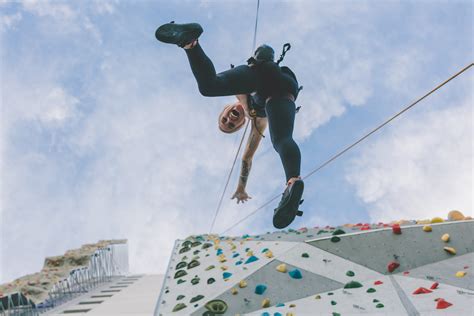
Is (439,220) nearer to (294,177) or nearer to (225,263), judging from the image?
(225,263)

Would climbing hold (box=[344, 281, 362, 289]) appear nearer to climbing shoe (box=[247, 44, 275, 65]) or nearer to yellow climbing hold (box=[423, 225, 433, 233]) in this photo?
yellow climbing hold (box=[423, 225, 433, 233])

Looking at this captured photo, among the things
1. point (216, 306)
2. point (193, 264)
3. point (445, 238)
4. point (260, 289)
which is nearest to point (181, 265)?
point (193, 264)

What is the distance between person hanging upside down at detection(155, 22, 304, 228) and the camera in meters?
2.63

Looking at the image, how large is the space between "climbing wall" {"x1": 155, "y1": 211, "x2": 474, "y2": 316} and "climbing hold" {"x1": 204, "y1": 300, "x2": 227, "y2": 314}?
0.01 meters

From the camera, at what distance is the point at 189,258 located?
7.52 meters

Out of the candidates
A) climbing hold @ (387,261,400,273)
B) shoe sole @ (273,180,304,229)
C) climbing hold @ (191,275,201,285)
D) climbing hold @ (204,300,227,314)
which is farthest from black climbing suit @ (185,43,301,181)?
climbing hold @ (191,275,201,285)

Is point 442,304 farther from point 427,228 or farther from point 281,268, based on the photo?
point 281,268

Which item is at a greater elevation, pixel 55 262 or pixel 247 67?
pixel 55 262

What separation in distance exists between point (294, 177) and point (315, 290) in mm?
3044

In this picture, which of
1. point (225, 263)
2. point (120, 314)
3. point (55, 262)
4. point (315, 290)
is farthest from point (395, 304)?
point (55, 262)

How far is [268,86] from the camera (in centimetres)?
325

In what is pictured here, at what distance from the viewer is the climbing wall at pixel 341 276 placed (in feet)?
15.1

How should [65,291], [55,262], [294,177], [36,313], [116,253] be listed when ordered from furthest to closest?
[116,253]
[55,262]
[65,291]
[36,313]
[294,177]

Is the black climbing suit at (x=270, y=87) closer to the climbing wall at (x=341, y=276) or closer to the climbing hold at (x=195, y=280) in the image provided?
the climbing wall at (x=341, y=276)
